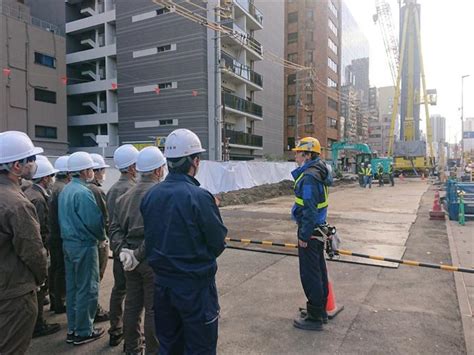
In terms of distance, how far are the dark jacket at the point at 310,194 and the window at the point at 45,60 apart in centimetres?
3435

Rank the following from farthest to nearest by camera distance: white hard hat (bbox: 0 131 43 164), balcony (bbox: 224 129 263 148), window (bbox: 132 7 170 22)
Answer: balcony (bbox: 224 129 263 148) < window (bbox: 132 7 170 22) < white hard hat (bbox: 0 131 43 164)

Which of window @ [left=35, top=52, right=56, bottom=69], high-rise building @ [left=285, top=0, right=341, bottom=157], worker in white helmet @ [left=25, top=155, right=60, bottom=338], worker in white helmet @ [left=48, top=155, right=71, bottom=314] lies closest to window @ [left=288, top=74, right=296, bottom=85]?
high-rise building @ [left=285, top=0, right=341, bottom=157]

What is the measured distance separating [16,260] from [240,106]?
3313 cm

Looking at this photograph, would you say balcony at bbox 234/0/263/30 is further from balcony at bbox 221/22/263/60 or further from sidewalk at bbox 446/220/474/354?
sidewalk at bbox 446/220/474/354

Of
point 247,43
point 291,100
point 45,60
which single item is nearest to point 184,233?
point 247,43

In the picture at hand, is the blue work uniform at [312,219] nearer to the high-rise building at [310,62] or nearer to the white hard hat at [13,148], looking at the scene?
the white hard hat at [13,148]

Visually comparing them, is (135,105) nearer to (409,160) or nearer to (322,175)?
(409,160)

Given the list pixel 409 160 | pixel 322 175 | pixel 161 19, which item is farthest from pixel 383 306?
pixel 409 160

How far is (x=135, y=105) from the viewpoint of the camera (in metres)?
35.2

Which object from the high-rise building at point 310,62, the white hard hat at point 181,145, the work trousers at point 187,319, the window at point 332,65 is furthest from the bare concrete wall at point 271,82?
the work trousers at point 187,319

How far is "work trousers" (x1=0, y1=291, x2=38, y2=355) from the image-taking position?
2.55 metres

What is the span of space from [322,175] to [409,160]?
36.3 metres

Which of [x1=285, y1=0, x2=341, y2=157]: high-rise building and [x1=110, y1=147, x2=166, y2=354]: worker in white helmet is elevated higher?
[x1=285, y1=0, x2=341, y2=157]: high-rise building

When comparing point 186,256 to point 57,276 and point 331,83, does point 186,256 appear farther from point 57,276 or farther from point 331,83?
point 331,83
